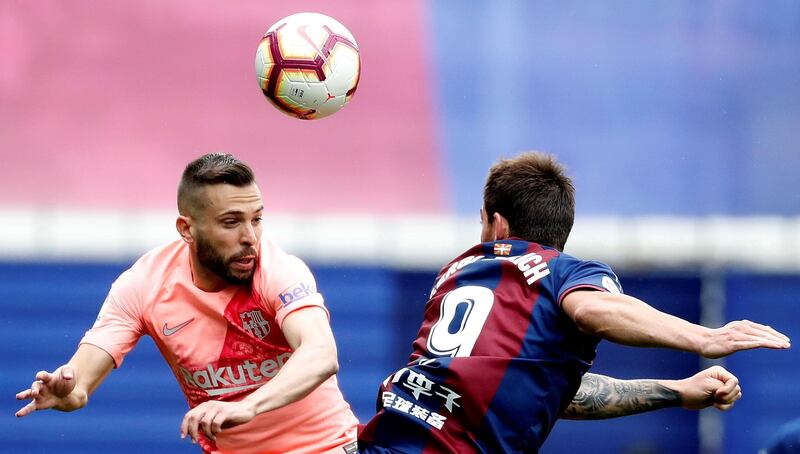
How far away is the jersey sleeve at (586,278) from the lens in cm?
469

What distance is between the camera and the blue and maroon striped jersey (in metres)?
4.88

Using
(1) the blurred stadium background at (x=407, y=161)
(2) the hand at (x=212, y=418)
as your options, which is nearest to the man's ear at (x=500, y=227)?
(2) the hand at (x=212, y=418)

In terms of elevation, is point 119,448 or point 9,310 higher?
point 9,310

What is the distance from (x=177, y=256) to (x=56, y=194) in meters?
7.18

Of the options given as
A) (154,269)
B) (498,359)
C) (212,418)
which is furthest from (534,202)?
(154,269)

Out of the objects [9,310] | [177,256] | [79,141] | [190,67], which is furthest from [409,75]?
[177,256]

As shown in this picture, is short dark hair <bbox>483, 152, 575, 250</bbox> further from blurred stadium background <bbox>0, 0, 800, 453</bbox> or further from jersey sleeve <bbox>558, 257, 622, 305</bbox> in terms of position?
blurred stadium background <bbox>0, 0, 800, 453</bbox>

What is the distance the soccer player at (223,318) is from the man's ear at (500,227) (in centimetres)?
84

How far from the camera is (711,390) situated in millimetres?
A: 5211

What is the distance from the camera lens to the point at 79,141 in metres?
13.3

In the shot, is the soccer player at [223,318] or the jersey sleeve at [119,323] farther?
the jersey sleeve at [119,323]

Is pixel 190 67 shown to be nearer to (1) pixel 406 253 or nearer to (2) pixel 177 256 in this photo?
(1) pixel 406 253

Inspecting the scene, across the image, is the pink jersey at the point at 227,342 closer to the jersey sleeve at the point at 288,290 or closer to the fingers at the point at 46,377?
the jersey sleeve at the point at 288,290

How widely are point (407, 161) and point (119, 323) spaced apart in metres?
Result: 7.93
